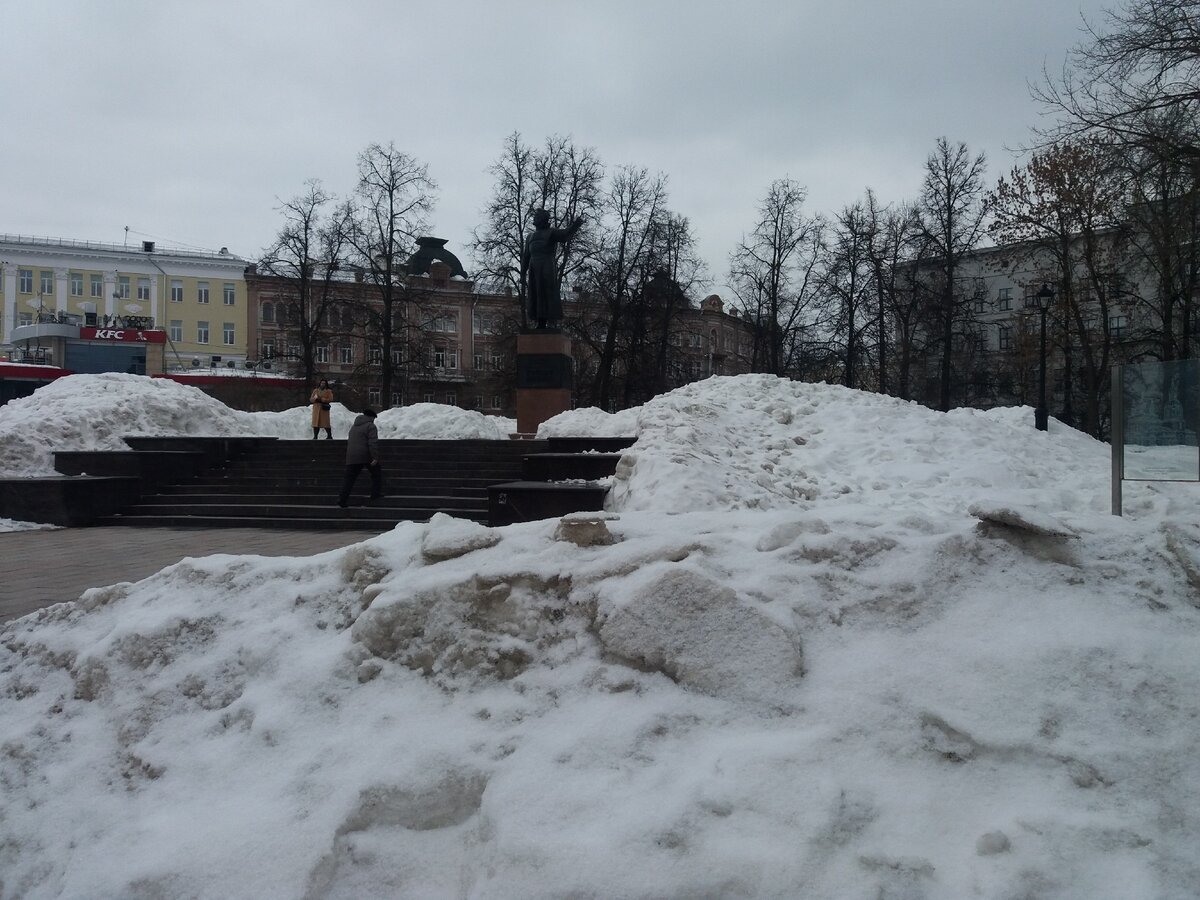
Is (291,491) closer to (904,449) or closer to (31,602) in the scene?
(31,602)

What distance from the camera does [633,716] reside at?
2912mm

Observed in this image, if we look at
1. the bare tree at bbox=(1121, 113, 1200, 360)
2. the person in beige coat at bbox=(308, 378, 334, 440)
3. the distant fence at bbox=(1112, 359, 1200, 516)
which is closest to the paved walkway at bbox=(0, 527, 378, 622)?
the person in beige coat at bbox=(308, 378, 334, 440)

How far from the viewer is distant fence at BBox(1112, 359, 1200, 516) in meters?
6.64

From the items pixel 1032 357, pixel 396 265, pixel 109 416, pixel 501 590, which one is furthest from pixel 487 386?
pixel 501 590

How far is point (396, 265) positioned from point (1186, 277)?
25.1 m

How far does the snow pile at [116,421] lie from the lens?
14.2m

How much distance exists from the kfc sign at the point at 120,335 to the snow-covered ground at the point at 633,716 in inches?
1682

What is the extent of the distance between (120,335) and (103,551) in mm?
37305

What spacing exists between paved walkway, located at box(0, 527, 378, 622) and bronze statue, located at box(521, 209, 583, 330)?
865 cm

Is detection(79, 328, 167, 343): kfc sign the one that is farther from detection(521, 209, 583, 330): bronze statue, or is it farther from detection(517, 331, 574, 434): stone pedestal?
detection(517, 331, 574, 434): stone pedestal

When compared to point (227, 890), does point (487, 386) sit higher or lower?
higher

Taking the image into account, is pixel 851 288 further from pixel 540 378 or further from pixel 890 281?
pixel 540 378

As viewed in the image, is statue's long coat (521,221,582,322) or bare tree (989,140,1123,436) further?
bare tree (989,140,1123,436)

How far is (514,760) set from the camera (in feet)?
9.13
